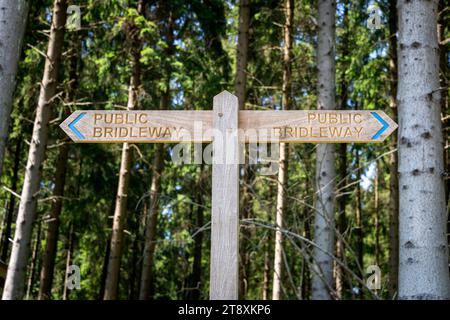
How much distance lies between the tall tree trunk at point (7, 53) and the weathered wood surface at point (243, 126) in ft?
2.51

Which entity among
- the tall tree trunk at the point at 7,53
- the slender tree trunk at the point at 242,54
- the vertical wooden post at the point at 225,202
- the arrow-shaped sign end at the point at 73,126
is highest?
the slender tree trunk at the point at 242,54

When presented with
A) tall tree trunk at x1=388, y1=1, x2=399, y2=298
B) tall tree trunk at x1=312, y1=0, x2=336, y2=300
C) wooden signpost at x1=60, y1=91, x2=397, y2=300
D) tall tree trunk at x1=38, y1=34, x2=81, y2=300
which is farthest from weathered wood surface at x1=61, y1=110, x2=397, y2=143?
tall tree trunk at x1=38, y1=34, x2=81, y2=300

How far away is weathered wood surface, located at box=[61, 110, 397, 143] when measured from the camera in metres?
3.62

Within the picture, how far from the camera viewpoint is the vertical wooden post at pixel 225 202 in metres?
3.38

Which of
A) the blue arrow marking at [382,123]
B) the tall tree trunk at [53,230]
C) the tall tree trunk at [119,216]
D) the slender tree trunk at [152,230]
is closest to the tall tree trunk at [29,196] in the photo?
the tall tree trunk at [119,216]

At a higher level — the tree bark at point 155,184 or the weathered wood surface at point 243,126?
the tree bark at point 155,184

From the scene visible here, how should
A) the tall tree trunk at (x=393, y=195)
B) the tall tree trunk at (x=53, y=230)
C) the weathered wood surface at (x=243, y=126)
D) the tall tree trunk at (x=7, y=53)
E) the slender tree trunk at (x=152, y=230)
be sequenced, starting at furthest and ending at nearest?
1. the slender tree trunk at (x=152, y=230)
2. the tall tree trunk at (x=53, y=230)
3. the tall tree trunk at (x=393, y=195)
4. the tall tree trunk at (x=7, y=53)
5. the weathered wood surface at (x=243, y=126)

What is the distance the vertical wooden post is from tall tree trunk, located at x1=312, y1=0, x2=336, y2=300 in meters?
3.05

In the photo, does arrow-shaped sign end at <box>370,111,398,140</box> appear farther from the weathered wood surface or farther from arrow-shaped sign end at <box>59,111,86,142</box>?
arrow-shaped sign end at <box>59,111,86,142</box>

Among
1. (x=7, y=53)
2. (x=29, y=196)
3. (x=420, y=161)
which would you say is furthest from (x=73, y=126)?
(x=29, y=196)

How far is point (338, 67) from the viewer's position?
14.4 m

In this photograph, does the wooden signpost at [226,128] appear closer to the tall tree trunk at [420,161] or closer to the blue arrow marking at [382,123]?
the blue arrow marking at [382,123]

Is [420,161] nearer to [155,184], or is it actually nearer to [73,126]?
[73,126]
